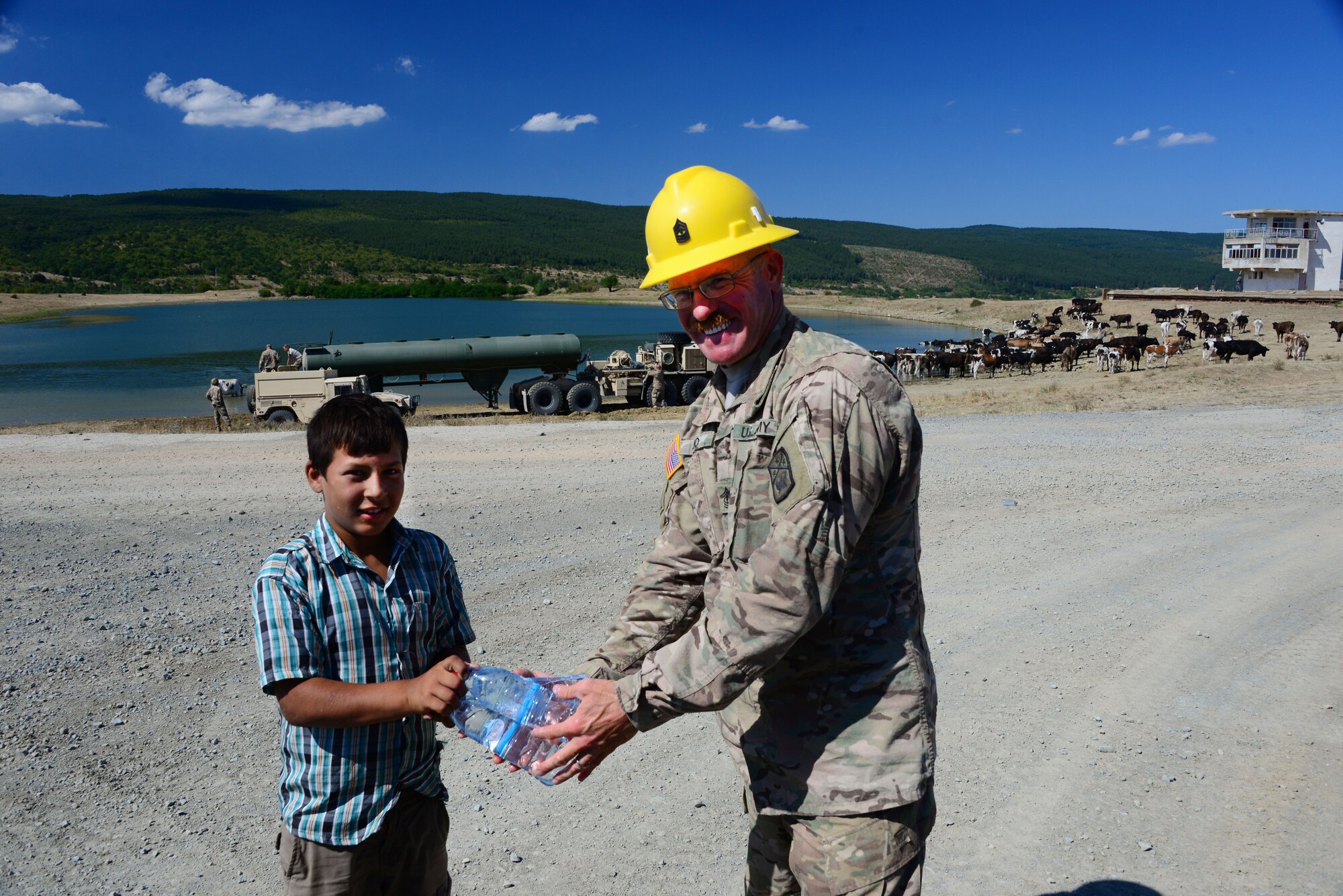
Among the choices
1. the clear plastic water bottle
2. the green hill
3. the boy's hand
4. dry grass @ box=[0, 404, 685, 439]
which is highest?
the green hill

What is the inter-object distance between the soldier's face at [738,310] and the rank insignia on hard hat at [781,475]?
1.16 feet

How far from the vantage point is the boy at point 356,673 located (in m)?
2.17

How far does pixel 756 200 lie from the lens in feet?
7.90

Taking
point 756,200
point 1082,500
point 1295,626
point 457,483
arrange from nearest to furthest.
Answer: point 756,200
point 1295,626
point 1082,500
point 457,483

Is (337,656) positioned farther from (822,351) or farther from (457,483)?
(457,483)

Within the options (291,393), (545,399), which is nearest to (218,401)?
(291,393)

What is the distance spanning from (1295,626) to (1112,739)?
220cm

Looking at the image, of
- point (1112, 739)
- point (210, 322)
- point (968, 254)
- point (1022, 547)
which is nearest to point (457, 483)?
point (1022, 547)

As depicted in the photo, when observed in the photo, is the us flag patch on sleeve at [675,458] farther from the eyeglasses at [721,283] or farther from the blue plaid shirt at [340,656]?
the blue plaid shirt at [340,656]

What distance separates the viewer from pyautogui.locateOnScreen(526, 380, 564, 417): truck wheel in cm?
2305

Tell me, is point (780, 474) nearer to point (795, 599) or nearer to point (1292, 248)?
point (795, 599)

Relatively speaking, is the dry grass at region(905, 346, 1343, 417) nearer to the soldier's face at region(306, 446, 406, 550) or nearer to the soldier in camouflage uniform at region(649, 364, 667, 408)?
the soldier in camouflage uniform at region(649, 364, 667, 408)

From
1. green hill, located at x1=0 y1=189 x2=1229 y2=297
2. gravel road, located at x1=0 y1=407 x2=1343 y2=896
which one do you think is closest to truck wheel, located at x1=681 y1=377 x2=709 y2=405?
gravel road, located at x1=0 y1=407 x2=1343 y2=896

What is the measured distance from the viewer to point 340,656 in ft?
7.39
